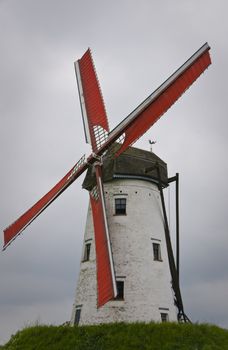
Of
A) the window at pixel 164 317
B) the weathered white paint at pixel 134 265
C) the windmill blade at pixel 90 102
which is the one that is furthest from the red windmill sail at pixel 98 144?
the window at pixel 164 317

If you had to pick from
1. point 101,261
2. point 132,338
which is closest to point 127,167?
point 101,261

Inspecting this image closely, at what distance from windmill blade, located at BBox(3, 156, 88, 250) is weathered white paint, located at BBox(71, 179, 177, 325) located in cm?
159

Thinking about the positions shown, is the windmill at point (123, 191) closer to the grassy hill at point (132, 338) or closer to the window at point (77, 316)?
the window at point (77, 316)

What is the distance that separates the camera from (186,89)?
1819cm

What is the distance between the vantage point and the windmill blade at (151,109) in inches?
680

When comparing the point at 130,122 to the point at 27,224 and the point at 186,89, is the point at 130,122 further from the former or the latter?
the point at 27,224

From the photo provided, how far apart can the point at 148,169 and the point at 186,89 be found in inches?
157

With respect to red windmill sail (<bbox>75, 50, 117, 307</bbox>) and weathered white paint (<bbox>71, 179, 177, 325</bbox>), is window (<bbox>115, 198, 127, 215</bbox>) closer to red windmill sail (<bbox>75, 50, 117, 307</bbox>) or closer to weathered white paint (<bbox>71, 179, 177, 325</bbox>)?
weathered white paint (<bbox>71, 179, 177, 325</bbox>)

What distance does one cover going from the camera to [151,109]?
1745cm

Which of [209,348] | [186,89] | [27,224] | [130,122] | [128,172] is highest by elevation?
[186,89]

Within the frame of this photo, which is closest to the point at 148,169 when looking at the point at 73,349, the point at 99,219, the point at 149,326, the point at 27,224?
the point at 99,219

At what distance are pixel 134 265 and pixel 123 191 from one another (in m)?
3.41

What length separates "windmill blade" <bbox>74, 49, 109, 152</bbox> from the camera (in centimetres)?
1912

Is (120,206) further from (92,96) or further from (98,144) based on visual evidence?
(92,96)
